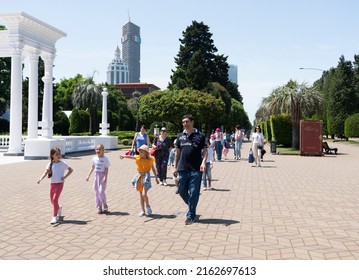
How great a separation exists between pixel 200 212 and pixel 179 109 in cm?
3274

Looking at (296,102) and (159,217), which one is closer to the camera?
(159,217)

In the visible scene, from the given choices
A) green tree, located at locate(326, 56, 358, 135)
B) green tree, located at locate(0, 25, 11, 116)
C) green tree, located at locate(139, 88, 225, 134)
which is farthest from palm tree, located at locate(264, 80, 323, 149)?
green tree, located at locate(326, 56, 358, 135)

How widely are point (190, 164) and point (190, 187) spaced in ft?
1.33

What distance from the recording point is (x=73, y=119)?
5141cm

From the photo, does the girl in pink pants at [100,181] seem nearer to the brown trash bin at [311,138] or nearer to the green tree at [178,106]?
the brown trash bin at [311,138]

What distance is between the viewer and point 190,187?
6.83 meters

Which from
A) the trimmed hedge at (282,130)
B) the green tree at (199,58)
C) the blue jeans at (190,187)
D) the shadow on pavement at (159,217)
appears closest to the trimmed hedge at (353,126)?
the green tree at (199,58)

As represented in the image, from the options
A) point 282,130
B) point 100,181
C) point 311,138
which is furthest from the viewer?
point 282,130

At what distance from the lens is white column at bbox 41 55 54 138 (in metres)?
22.0

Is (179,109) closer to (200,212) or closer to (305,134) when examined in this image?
(305,134)

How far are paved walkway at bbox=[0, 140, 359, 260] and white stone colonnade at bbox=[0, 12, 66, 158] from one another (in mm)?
9910

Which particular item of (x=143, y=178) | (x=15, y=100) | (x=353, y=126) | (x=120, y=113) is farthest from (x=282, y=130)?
(x=120, y=113)

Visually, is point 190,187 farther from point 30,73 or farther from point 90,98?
point 90,98

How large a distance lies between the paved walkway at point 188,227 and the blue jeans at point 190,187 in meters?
0.32
